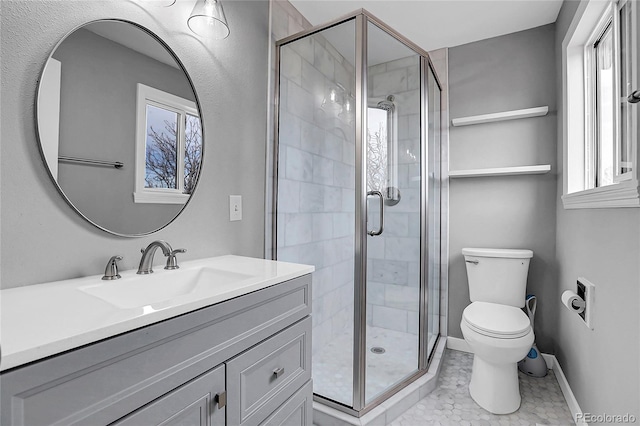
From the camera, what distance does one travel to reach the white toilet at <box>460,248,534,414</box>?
65.9 inches

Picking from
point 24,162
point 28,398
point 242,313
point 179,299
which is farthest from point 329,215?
point 28,398

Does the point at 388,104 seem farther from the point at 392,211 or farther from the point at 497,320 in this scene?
the point at 497,320

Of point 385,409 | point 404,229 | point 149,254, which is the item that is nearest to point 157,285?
point 149,254

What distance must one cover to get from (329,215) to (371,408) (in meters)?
1.04

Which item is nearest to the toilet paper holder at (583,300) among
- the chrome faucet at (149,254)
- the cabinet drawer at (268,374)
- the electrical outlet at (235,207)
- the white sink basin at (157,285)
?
the cabinet drawer at (268,374)

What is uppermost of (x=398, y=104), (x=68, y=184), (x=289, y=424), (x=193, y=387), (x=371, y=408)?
(x=398, y=104)

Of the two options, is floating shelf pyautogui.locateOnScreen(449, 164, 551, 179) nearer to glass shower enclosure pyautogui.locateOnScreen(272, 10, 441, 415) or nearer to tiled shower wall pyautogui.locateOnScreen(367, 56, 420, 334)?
glass shower enclosure pyautogui.locateOnScreen(272, 10, 441, 415)

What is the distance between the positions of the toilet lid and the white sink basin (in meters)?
1.38

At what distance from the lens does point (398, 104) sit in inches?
77.4

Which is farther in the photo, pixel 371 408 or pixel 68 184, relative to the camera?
pixel 371 408

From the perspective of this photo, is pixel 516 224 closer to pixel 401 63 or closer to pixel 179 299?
pixel 401 63

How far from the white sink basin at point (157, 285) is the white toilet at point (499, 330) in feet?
4.59

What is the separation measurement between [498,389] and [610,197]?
1165 mm

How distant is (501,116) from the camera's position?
2322 millimetres
